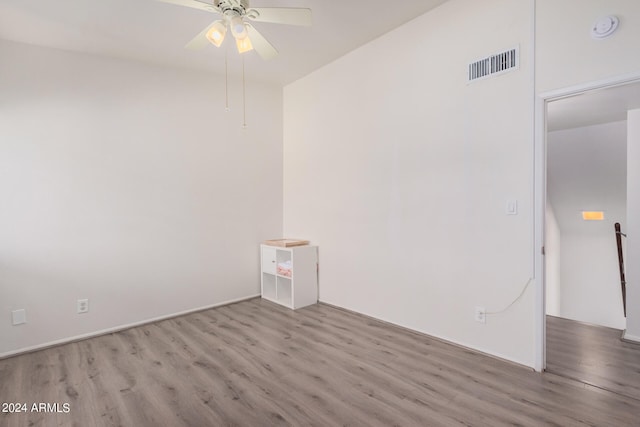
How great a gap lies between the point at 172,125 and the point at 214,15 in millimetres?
1352

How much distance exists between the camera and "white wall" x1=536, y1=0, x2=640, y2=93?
1938 millimetres

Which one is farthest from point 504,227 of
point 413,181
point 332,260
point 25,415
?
point 25,415

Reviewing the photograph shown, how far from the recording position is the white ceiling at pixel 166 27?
2.55 metres

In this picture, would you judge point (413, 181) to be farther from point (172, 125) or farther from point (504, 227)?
point (172, 125)

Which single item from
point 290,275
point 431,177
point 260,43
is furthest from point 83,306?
point 431,177

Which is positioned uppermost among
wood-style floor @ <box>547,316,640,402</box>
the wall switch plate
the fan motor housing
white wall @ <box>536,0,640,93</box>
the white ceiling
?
the white ceiling

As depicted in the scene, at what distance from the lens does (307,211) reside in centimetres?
428

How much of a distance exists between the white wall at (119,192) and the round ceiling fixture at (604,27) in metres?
3.42

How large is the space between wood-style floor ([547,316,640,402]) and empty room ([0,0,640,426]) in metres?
0.02

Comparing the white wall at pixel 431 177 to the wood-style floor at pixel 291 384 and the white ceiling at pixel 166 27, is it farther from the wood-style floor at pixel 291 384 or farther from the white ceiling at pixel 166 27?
the wood-style floor at pixel 291 384

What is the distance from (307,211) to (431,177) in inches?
70.7

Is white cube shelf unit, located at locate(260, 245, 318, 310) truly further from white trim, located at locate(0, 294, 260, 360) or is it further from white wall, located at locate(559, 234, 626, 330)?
white wall, located at locate(559, 234, 626, 330)

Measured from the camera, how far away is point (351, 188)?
3688 millimetres

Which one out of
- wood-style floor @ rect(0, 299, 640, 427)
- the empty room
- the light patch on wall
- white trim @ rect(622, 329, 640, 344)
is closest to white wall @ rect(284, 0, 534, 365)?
the empty room
